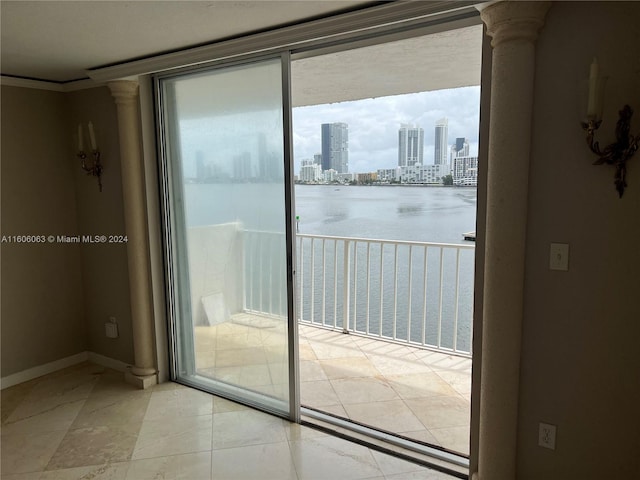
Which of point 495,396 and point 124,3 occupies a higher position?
point 124,3

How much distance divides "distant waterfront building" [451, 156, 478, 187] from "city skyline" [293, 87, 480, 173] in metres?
0.33

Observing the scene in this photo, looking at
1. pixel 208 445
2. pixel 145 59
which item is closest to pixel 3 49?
pixel 145 59

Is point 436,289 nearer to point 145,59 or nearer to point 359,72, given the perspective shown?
point 359,72

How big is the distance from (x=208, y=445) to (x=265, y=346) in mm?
676

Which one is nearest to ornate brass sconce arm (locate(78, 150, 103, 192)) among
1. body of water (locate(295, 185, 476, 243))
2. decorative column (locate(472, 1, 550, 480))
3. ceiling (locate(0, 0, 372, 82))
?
ceiling (locate(0, 0, 372, 82))

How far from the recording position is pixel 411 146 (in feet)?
11.8

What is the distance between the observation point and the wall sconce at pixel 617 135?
1.56 meters

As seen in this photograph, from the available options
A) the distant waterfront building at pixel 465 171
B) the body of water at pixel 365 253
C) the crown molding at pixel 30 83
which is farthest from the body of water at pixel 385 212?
the crown molding at pixel 30 83

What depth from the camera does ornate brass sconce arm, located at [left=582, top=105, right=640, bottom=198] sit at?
1581mm

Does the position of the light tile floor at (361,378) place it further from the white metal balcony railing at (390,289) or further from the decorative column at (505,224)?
the decorative column at (505,224)

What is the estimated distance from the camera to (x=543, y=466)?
6.27 feet

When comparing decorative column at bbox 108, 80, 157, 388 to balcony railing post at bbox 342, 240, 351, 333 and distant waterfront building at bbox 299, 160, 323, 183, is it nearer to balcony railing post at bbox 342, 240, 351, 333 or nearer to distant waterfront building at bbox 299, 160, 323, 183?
distant waterfront building at bbox 299, 160, 323, 183

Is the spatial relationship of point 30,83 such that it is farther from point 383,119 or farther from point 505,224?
point 505,224

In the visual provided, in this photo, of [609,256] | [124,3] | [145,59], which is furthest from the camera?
[145,59]
